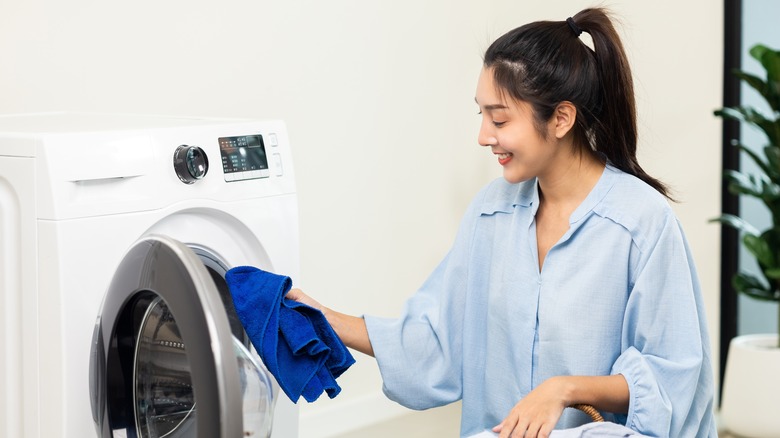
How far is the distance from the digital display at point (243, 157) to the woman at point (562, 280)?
0.27 metres

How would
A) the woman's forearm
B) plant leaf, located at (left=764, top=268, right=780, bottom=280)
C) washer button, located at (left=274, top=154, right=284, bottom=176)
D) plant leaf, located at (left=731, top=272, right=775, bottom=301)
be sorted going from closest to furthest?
the woman's forearm
washer button, located at (left=274, top=154, right=284, bottom=176)
plant leaf, located at (left=764, top=268, right=780, bottom=280)
plant leaf, located at (left=731, top=272, right=775, bottom=301)

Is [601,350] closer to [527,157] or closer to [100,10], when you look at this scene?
[527,157]

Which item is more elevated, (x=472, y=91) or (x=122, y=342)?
(x=472, y=91)

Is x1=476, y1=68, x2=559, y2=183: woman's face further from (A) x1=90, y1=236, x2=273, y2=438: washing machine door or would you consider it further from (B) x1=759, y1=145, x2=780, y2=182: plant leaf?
(B) x1=759, y1=145, x2=780, y2=182: plant leaf

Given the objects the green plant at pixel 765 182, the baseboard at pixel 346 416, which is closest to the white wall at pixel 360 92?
the baseboard at pixel 346 416

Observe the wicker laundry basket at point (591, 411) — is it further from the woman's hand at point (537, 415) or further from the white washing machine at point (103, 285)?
the white washing machine at point (103, 285)

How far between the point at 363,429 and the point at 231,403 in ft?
6.18

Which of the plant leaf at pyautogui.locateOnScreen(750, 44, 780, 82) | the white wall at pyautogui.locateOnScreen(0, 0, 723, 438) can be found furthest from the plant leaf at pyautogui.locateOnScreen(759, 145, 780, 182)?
the white wall at pyautogui.locateOnScreen(0, 0, 723, 438)

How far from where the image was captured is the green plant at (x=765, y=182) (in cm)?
297

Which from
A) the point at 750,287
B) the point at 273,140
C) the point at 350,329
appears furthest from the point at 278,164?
the point at 750,287

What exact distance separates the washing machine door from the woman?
0.27m

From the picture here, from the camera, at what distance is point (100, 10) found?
228cm

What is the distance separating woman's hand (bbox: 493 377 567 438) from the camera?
1438 mm

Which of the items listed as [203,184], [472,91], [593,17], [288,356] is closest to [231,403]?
[288,356]
